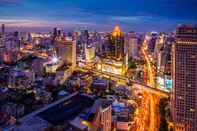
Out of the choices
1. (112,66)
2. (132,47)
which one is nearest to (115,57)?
(112,66)

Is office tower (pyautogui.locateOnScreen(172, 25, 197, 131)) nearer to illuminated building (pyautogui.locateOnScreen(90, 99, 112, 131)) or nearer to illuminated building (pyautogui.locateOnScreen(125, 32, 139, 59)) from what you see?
illuminated building (pyautogui.locateOnScreen(90, 99, 112, 131))

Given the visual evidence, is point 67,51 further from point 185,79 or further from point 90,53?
point 185,79

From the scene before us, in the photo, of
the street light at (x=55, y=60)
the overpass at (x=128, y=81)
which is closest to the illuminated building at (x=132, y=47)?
the overpass at (x=128, y=81)

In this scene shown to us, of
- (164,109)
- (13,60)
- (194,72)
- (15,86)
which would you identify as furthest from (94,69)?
(194,72)

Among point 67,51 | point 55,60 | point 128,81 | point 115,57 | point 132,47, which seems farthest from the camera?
point 132,47

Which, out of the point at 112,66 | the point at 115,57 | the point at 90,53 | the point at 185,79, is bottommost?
the point at 112,66

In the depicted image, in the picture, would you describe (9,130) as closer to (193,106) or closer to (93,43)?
(193,106)

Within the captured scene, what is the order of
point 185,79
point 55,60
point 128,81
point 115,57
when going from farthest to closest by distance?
point 115,57
point 55,60
point 128,81
point 185,79
